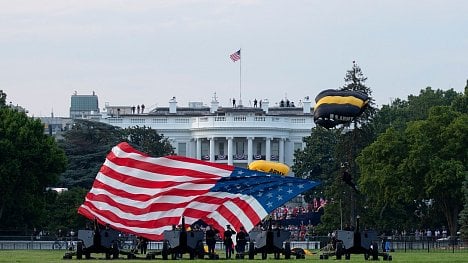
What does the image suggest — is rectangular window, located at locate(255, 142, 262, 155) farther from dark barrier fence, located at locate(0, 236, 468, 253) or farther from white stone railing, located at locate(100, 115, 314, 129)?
dark barrier fence, located at locate(0, 236, 468, 253)

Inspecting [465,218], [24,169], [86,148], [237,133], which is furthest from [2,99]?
[237,133]

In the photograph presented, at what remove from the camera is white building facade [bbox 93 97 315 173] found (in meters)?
195

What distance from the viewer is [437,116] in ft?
339

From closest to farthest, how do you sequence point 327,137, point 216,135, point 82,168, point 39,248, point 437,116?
point 39,248, point 437,116, point 82,168, point 327,137, point 216,135

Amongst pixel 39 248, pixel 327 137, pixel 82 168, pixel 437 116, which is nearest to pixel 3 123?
pixel 39 248

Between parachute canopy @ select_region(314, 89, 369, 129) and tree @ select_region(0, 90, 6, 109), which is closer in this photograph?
parachute canopy @ select_region(314, 89, 369, 129)

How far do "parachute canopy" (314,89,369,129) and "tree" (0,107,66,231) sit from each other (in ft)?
137

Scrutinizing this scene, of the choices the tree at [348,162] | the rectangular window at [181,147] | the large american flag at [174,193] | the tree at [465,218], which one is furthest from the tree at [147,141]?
the large american flag at [174,193]

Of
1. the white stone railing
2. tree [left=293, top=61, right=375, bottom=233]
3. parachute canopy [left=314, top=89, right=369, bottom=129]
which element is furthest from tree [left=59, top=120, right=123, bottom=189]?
parachute canopy [left=314, top=89, right=369, bottom=129]

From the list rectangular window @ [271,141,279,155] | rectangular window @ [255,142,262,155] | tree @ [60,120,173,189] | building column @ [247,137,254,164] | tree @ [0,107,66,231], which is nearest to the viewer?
tree @ [0,107,66,231]

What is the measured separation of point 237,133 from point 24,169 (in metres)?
91.7

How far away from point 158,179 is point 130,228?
2048 millimetres

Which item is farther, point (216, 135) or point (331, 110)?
point (216, 135)

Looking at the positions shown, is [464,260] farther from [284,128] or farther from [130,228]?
[284,128]
